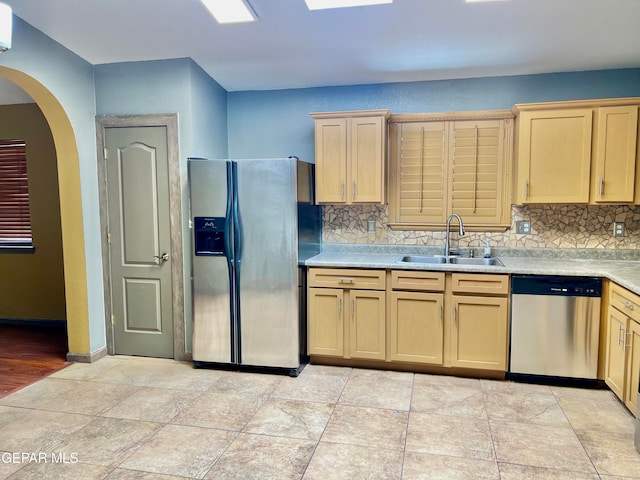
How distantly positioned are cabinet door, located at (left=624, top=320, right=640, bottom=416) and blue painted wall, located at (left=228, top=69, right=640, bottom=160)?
1943 millimetres

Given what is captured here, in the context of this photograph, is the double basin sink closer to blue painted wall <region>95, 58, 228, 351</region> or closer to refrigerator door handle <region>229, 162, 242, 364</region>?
refrigerator door handle <region>229, 162, 242, 364</region>

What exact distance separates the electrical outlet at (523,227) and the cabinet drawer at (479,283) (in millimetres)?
714

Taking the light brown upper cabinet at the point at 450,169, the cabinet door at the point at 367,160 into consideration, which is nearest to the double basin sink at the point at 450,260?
the light brown upper cabinet at the point at 450,169

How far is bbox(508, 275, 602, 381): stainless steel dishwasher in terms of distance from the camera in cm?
314

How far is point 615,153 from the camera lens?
10.8ft

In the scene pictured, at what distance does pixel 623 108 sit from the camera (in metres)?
3.26

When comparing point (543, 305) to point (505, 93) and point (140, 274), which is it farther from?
point (140, 274)

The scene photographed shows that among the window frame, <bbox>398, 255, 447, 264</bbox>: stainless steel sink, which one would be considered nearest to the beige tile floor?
<bbox>398, 255, 447, 264</bbox>: stainless steel sink

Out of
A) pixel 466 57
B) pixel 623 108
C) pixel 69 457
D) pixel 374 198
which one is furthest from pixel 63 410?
pixel 623 108

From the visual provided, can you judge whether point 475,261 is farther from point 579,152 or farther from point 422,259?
point 579,152

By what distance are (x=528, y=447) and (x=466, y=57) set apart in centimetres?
266

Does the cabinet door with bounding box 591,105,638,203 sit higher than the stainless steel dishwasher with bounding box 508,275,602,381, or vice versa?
the cabinet door with bounding box 591,105,638,203

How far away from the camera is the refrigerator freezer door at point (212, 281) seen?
346 centimetres

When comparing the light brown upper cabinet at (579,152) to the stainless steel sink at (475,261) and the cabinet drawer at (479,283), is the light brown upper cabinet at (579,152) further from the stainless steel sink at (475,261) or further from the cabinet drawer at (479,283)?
the cabinet drawer at (479,283)
